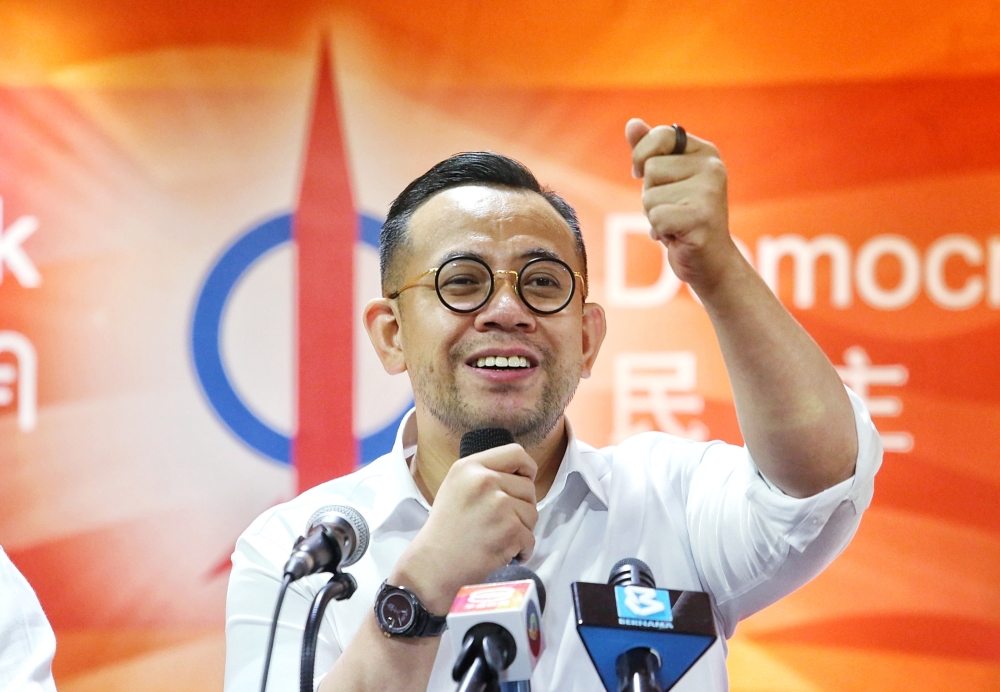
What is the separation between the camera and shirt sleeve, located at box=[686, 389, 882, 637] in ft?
4.27

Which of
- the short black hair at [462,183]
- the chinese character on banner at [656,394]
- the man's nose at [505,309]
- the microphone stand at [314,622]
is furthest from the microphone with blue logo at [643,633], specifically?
the chinese character on banner at [656,394]

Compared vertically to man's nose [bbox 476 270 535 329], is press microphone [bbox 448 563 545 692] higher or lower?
lower

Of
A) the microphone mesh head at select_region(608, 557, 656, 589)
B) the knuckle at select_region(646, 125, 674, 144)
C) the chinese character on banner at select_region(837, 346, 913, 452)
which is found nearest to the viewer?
the microphone mesh head at select_region(608, 557, 656, 589)

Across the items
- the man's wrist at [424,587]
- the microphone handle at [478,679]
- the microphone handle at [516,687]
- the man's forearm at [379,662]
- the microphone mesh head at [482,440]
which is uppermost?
the microphone mesh head at [482,440]

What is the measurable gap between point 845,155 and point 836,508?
1958mm

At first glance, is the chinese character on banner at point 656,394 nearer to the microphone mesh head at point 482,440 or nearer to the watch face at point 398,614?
the microphone mesh head at point 482,440

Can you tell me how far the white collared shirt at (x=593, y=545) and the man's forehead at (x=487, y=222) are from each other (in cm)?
40

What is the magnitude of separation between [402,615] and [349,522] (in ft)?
0.62

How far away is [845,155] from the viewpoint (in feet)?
9.70

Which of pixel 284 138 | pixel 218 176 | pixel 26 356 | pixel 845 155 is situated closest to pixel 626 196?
pixel 845 155

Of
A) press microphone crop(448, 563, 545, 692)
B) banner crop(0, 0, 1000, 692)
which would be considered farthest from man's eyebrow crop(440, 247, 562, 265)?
banner crop(0, 0, 1000, 692)

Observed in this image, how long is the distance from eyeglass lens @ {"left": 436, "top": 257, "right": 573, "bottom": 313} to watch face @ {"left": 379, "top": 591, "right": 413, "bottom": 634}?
511 mm

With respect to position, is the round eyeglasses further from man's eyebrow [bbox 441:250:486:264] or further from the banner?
the banner

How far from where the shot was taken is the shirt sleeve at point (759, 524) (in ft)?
→ 4.27
